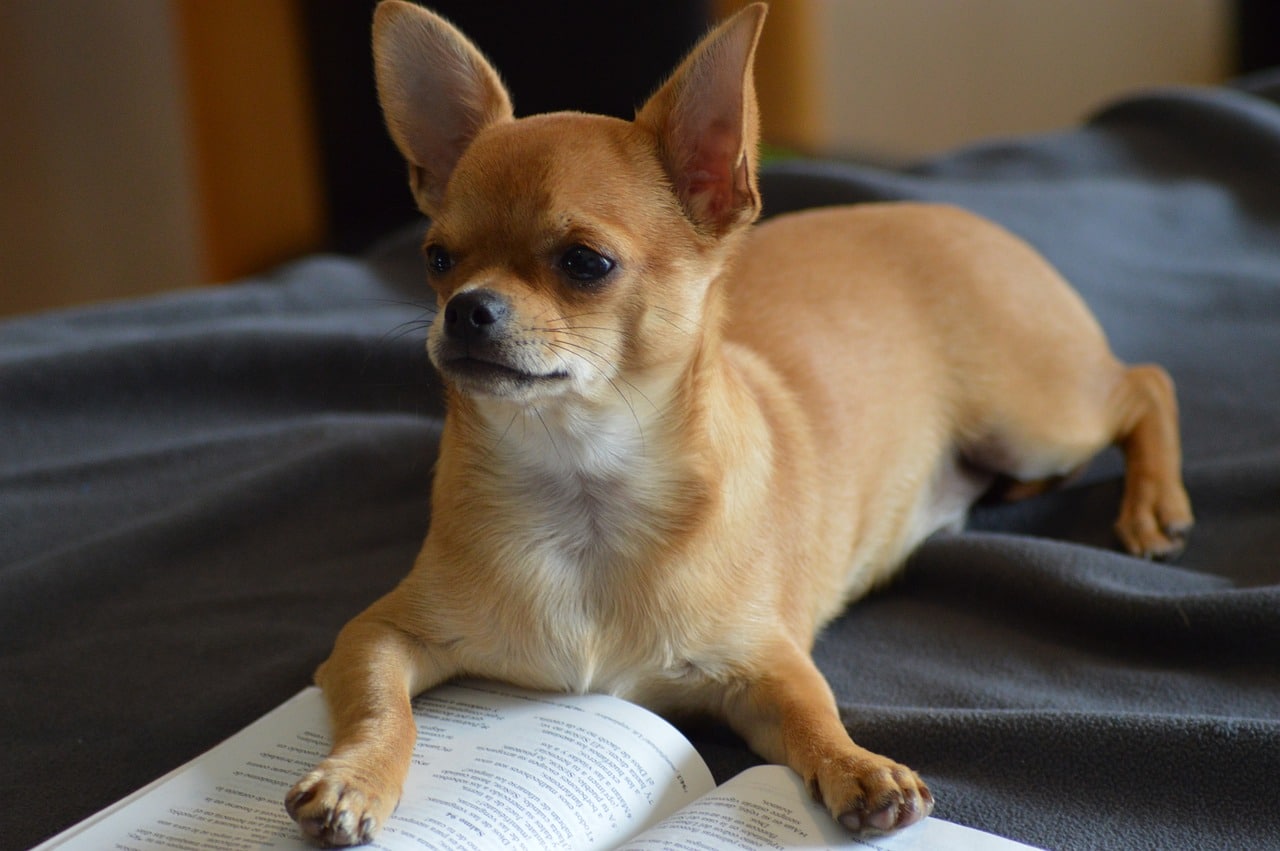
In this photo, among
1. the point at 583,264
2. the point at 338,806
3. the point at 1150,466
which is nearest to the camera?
the point at 338,806

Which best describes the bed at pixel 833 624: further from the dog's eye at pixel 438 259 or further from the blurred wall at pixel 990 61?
the blurred wall at pixel 990 61

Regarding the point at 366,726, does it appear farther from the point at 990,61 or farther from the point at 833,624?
the point at 990,61

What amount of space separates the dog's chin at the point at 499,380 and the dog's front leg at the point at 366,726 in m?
0.30

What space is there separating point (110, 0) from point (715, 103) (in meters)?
3.62

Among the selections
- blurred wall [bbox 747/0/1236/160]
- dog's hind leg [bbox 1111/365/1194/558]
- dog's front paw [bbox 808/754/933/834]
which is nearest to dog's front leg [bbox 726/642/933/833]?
dog's front paw [bbox 808/754/933/834]

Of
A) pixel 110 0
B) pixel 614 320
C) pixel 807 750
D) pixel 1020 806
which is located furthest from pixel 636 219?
pixel 110 0

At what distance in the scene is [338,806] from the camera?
111cm

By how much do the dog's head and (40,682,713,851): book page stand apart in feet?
1.15

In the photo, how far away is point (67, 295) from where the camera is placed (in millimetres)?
4551

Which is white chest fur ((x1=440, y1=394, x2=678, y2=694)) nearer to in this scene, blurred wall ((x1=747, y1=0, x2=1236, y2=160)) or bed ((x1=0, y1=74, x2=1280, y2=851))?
bed ((x1=0, y1=74, x2=1280, y2=851))

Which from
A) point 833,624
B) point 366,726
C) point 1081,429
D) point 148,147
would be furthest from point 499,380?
point 148,147

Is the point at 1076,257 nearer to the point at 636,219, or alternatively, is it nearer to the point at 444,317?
the point at 636,219

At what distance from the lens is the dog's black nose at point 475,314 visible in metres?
1.23

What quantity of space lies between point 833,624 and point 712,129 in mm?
717
